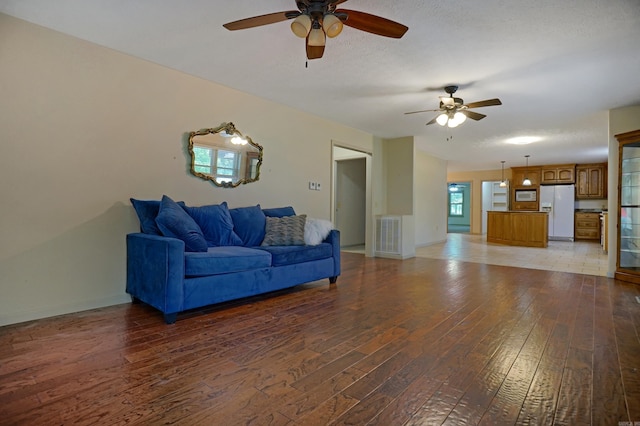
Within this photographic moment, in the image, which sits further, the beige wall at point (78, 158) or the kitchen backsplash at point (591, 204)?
the kitchen backsplash at point (591, 204)

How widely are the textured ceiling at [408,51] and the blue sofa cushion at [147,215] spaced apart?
4.85 feet

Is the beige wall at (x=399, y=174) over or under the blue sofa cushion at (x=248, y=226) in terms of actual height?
over

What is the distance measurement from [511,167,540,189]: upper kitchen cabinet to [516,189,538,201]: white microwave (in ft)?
0.48

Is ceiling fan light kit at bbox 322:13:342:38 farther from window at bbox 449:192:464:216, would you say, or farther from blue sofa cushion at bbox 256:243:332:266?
window at bbox 449:192:464:216

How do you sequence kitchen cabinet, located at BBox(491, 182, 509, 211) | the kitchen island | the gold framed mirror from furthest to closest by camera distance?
1. kitchen cabinet, located at BBox(491, 182, 509, 211)
2. the kitchen island
3. the gold framed mirror

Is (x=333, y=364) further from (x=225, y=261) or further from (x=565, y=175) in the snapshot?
(x=565, y=175)

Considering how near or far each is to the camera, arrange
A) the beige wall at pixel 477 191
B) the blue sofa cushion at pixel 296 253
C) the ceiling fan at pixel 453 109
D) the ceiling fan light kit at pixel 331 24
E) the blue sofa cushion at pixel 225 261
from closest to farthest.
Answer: the ceiling fan light kit at pixel 331 24, the blue sofa cushion at pixel 225 261, the blue sofa cushion at pixel 296 253, the ceiling fan at pixel 453 109, the beige wall at pixel 477 191

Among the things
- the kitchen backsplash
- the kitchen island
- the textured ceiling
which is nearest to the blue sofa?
the textured ceiling

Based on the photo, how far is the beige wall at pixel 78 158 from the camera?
2566 millimetres

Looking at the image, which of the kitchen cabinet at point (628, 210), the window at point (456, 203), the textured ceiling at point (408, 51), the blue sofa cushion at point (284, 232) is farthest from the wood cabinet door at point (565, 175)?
the blue sofa cushion at point (284, 232)

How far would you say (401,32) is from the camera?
225cm

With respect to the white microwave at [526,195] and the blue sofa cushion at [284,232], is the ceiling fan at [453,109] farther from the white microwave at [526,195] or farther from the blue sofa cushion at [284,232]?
the white microwave at [526,195]

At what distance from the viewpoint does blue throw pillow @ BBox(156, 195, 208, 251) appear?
279 centimetres

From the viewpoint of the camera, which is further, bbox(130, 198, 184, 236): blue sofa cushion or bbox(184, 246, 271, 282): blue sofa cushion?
bbox(130, 198, 184, 236): blue sofa cushion
